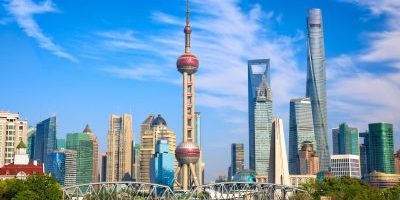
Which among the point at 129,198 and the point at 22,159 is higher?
the point at 22,159

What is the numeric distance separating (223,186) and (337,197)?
39.8 m

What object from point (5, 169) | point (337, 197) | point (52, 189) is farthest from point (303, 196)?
point (5, 169)

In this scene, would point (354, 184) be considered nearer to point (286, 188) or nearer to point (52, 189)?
point (286, 188)

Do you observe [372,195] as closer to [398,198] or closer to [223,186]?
[398,198]

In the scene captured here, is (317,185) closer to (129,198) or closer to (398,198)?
(398,198)

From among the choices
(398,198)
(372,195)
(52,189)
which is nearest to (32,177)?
(52,189)

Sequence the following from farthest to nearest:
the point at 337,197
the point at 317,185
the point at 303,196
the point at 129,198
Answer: the point at 129,198
the point at 317,185
the point at 303,196
the point at 337,197

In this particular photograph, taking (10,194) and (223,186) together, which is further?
(223,186)

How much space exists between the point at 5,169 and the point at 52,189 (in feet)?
179

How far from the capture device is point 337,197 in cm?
12950

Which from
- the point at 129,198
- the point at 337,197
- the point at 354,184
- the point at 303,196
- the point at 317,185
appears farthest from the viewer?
the point at 129,198

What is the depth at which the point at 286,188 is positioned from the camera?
161500 mm

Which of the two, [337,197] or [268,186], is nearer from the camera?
[337,197]

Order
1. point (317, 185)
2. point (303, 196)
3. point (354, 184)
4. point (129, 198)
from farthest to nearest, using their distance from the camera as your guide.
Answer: point (129, 198) < point (317, 185) < point (354, 184) < point (303, 196)
